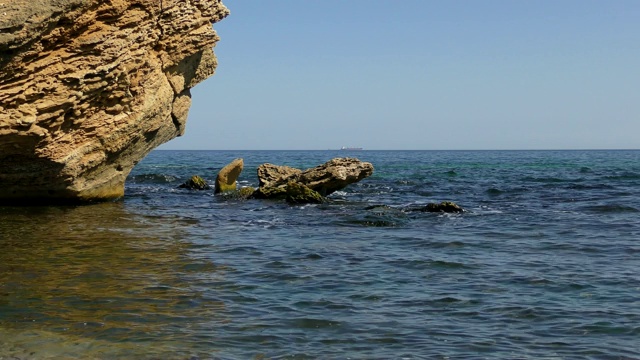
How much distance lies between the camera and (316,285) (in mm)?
11555

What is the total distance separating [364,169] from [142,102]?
943cm


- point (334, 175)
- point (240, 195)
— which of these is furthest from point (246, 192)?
point (334, 175)

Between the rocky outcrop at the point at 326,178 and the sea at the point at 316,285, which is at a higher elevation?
the rocky outcrop at the point at 326,178

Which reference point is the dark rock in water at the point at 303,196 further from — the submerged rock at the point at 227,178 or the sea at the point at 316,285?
the submerged rock at the point at 227,178

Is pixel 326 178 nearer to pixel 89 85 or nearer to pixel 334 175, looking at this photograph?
pixel 334 175

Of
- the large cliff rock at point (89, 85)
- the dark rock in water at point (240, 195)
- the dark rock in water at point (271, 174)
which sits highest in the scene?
the large cliff rock at point (89, 85)

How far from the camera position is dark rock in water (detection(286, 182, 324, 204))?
83.9ft

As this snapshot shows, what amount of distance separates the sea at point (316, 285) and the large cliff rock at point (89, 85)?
1356 mm

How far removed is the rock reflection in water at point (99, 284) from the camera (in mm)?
8734

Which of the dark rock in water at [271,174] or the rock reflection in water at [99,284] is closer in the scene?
the rock reflection in water at [99,284]

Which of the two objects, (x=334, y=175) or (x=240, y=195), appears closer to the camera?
(x=334, y=175)

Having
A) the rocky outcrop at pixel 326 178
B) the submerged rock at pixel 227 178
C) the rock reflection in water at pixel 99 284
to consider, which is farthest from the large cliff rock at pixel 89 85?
the submerged rock at pixel 227 178

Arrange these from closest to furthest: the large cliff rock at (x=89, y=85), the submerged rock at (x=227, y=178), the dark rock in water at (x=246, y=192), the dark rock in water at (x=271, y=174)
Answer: the large cliff rock at (x=89, y=85), the dark rock in water at (x=246, y=192), the dark rock in water at (x=271, y=174), the submerged rock at (x=227, y=178)

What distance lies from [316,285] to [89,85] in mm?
9512
